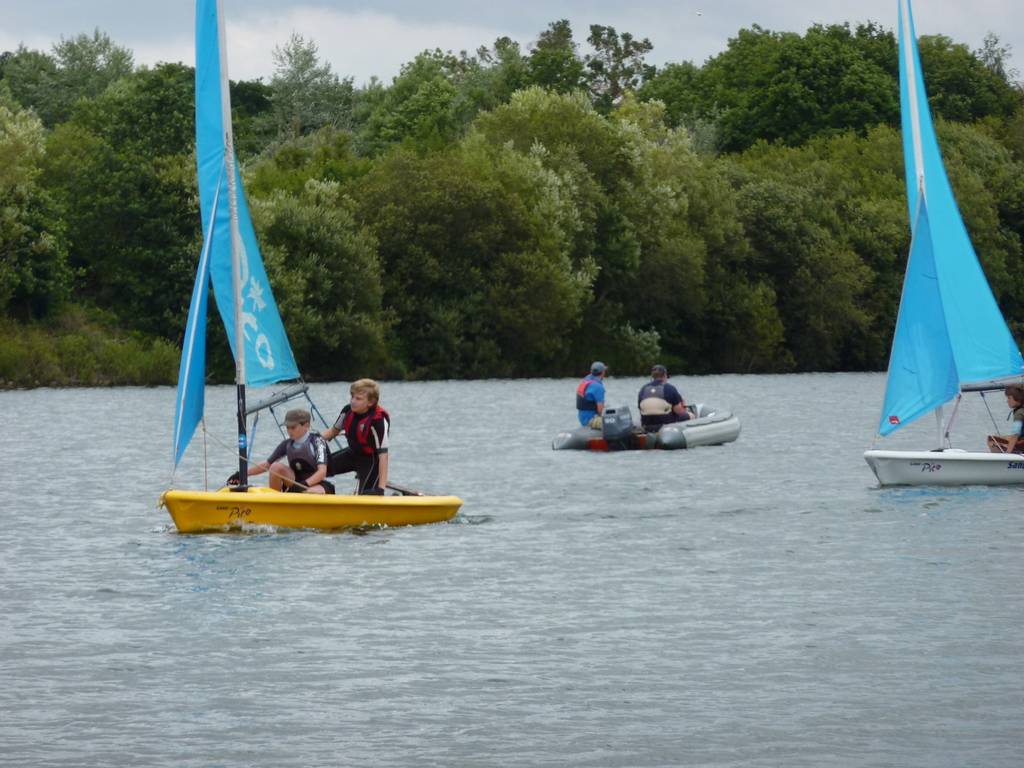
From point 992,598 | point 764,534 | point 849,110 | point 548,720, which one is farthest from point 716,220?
Answer: point 548,720

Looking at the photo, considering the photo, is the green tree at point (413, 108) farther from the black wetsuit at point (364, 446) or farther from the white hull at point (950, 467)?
the black wetsuit at point (364, 446)

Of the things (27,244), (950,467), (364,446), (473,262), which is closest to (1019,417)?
(950,467)

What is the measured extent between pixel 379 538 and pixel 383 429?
1.39m

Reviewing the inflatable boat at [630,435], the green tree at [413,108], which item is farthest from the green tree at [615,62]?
the inflatable boat at [630,435]

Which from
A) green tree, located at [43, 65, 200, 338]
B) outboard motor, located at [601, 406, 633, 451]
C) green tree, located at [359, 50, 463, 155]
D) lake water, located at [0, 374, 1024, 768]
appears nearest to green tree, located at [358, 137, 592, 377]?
green tree, located at [43, 65, 200, 338]

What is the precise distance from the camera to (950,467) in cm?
2653

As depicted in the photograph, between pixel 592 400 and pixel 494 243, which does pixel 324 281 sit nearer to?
pixel 494 243

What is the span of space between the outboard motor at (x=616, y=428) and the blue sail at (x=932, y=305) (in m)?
9.01

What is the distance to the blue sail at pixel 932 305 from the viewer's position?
26.3 meters

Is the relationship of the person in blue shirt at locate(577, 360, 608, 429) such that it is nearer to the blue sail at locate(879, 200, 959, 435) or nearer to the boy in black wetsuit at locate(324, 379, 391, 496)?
the blue sail at locate(879, 200, 959, 435)

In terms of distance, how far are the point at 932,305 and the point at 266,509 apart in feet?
32.8

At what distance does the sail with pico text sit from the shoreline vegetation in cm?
4753

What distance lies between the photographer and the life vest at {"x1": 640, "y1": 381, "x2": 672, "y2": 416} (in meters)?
36.3

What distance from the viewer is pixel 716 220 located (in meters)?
84.4
